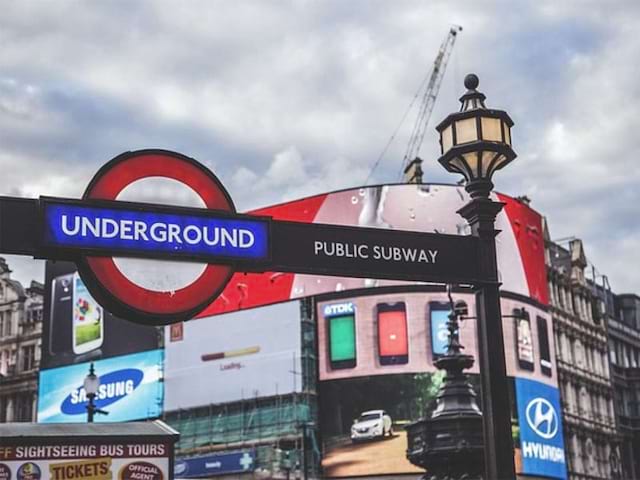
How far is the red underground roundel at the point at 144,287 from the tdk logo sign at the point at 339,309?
57208 millimetres

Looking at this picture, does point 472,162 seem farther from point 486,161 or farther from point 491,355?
point 491,355

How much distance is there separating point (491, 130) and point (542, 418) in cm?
6061

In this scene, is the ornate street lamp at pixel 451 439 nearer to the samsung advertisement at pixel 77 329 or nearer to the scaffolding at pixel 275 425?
the scaffolding at pixel 275 425

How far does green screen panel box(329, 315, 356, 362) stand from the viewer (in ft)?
210

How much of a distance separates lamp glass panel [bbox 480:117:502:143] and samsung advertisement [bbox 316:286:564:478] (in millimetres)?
54263

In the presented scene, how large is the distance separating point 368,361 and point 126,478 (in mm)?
47652

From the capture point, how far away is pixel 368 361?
63.5 metres

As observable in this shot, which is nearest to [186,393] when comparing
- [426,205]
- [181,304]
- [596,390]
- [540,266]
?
[426,205]

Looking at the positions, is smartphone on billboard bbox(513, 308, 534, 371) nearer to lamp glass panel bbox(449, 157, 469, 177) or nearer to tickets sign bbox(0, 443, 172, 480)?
tickets sign bbox(0, 443, 172, 480)

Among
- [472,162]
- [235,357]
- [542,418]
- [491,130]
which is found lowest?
[472,162]

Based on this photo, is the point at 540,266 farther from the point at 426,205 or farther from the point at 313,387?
the point at 313,387

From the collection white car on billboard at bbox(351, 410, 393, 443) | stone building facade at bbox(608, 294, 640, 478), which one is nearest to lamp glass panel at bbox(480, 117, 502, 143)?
white car on billboard at bbox(351, 410, 393, 443)

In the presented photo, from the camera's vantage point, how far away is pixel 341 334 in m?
64.6

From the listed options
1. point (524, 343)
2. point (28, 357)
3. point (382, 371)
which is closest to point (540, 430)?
point (524, 343)
